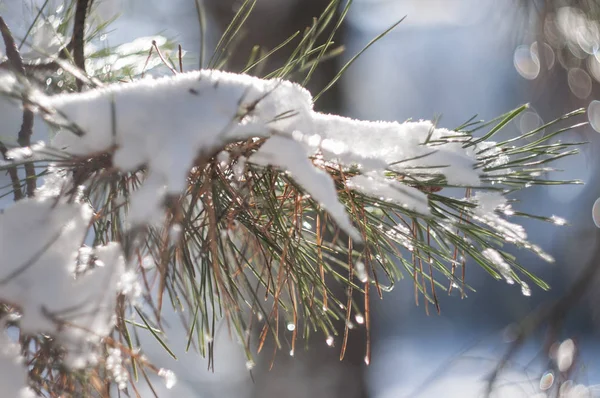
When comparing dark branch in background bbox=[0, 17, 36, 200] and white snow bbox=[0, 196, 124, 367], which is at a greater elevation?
dark branch in background bbox=[0, 17, 36, 200]

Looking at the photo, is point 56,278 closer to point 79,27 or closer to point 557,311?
point 79,27

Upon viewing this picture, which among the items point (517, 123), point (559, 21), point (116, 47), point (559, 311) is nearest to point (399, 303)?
point (517, 123)

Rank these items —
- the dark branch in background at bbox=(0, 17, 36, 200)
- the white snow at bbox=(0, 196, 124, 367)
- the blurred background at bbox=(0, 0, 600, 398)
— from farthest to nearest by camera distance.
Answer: the blurred background at bbox=(0, 0, 600, 398) < the dark branch in background at bbox=(0, 17, 36, 200) < the white snow at bbox=(0, 196, 124, 367)

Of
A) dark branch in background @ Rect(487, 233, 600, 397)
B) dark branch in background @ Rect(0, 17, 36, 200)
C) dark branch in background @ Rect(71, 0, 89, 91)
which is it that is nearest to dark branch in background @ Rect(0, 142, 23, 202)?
dark branch in background @ Rect(0, 17, 36, 200)

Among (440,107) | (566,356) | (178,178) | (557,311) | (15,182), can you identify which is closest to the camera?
(178,178)

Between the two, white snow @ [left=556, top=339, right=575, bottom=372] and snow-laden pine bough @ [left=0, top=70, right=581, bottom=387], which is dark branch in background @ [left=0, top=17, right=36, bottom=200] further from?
white snow @ [left=556, top=339, right=575, bottom=372]

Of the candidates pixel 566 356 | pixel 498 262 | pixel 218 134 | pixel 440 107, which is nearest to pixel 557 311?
pixel 566 356

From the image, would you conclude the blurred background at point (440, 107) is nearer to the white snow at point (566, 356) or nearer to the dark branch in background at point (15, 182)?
the white snow at point (566, 356)

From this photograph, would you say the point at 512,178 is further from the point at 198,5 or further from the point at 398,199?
the point at 198,5
